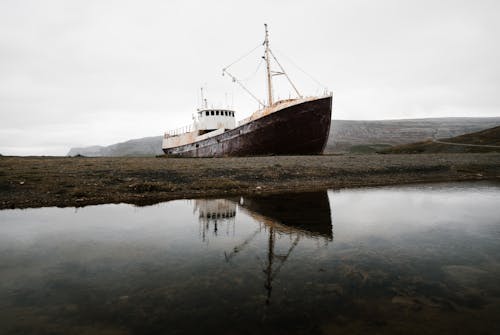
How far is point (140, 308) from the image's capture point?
A: 4.25 m

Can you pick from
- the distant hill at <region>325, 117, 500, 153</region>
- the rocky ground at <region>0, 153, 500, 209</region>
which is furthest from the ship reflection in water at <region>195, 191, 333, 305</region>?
the distant hill at <region>325, 117, 500, 153</region>

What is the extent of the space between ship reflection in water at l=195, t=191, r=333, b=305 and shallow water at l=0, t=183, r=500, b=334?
0.05m

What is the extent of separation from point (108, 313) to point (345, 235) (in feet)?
18.5

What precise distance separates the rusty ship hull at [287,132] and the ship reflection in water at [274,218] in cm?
1902

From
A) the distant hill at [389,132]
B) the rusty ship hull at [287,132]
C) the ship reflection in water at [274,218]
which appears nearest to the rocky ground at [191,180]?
the ship reflection in water at [274,218]

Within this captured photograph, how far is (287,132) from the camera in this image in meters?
32.1

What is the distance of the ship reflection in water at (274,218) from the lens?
6.40m

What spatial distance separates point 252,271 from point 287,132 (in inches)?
1085

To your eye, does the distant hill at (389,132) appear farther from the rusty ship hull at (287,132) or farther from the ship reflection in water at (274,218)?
the ship reflection in water at (274,218)

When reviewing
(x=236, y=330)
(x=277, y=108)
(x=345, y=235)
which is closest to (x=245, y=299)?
(x=236, y=330)

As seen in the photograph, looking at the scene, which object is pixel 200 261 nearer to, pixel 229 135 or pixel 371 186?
pixel 371 186

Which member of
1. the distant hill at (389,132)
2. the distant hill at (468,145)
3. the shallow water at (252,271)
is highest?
the distant hill at (389,132)

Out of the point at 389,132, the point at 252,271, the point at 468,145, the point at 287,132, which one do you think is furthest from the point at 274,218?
the point at 389,132

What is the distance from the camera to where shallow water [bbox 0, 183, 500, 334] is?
152 inches
